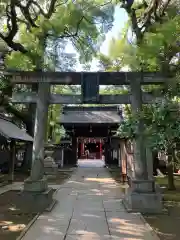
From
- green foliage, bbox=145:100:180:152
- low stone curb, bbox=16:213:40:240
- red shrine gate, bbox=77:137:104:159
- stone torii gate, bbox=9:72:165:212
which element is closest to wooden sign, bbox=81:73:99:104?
stone torii gate, bbox=9:72:165:212

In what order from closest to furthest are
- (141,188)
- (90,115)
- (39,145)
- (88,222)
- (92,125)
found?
(88,222)
(141,188)
(39,145)
(92,125)
(90,115)

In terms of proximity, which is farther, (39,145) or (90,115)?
(90,115)

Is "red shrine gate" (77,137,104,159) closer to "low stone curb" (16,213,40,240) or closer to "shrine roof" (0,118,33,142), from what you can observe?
"shrine roof" (0,118,33,142)

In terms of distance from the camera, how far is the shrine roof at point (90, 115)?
26677 millimetres

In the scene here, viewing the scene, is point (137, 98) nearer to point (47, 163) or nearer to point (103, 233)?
point (103, 233)

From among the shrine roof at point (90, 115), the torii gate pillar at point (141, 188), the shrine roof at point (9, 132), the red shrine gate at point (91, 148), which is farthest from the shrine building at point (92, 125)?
the torii gate pillar at point (141, 188)

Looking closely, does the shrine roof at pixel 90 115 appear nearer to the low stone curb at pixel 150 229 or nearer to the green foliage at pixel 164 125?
the low stone curb at pixel 150 229

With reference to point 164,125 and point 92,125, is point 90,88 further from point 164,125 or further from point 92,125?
point 92,125

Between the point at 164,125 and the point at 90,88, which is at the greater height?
the point at 90,88

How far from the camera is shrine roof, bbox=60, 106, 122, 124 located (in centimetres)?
2668

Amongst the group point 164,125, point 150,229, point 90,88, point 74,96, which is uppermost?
point 90,88

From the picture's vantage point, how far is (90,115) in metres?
28.5

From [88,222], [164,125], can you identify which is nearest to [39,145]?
[88,222]

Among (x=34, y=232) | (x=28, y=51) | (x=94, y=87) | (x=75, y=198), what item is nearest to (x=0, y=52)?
(x=28, y=51)
